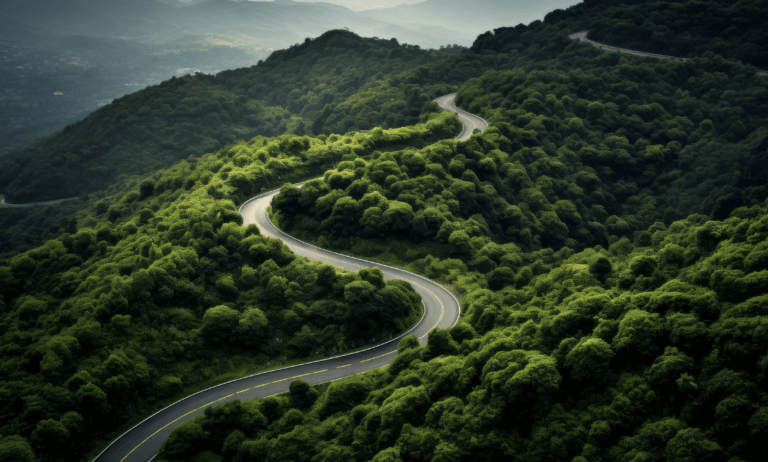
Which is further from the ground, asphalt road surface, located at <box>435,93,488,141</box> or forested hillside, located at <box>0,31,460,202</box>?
asphalt road surface, located at <box>435,93,488,141</box>

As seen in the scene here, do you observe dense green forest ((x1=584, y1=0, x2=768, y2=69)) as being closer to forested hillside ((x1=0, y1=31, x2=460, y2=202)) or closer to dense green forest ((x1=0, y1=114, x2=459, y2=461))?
forested hillside ((x1=0, y1=31, x2=460, y2=202))

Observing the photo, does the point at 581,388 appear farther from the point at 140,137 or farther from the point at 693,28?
the point at 140,137

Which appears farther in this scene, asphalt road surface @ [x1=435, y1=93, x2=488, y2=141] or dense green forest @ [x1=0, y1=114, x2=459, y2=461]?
asphalt road surface @ [x1=435, y1=93, x2=488, y2=141]

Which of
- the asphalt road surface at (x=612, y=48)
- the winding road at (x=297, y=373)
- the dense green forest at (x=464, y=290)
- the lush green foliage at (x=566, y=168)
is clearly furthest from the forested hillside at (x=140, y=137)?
the winding road at (x=297, y=373)

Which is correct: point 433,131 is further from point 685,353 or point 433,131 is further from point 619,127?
point 685,353

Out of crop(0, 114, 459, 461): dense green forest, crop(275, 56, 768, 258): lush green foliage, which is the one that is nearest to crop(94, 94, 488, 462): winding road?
crop(0, 114, 459, 461): dense green forest

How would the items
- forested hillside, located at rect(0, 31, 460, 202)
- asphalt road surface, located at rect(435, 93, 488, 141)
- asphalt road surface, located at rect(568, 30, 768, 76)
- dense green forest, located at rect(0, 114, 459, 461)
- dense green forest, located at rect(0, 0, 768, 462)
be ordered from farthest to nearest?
forested hillside, located at rect(0, 31, 460, 202), asphalt road surface, located at rect(568, 30, 768, 76), asphalt road surface, located at rect(435, 93, 488, 141), dense green forest, located at rect(0, 114, 459, 461), dense green forest, located at rect(0, 0, 768, 462)

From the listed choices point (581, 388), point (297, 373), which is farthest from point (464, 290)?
point (581, 388)

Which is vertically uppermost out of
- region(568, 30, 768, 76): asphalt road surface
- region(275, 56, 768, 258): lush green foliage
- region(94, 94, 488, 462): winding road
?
region(568, 30, 768, 76): asphalt road surface
